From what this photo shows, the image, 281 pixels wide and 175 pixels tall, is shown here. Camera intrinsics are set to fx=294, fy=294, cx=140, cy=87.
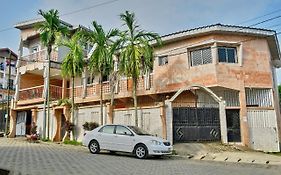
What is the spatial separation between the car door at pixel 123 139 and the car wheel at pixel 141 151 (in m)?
0.31

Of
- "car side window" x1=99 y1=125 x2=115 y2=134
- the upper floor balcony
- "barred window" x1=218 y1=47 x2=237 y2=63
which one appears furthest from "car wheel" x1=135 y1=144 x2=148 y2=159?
"barred window" x1=218 y1=47 x2=237 y2=63

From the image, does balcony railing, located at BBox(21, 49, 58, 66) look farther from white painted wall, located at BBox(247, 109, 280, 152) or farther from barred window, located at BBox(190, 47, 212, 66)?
white painted wall, located at BBox(247, 109, 280, 152)

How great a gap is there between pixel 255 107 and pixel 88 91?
1249 cm

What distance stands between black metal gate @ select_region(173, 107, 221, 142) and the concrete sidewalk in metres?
0.63

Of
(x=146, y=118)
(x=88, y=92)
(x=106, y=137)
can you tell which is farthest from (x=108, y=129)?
(x=88, y=92)

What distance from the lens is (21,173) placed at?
827 cm

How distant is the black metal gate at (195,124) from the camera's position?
16766 millimetres

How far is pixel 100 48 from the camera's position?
18.6m

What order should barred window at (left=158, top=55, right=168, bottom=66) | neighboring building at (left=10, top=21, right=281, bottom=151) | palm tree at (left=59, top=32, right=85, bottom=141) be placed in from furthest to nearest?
barred window at (left=158, top=55, right=168, bottom=66) < palm tree at (left=59, top=32, right=85, bottom=141) < neighboring building at (left=10, top=21, right=281, bottom=151)

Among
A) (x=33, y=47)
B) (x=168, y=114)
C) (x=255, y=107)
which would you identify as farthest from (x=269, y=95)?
(x=33, y=47)

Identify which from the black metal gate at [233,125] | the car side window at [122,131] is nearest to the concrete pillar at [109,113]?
the car side window at [122,131]

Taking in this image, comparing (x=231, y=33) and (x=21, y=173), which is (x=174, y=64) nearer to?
(x=231, y=33)

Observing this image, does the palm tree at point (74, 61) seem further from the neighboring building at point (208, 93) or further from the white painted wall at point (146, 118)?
the white painted wall at point (146, 118)

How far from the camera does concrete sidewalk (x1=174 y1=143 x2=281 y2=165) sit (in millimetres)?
13617
